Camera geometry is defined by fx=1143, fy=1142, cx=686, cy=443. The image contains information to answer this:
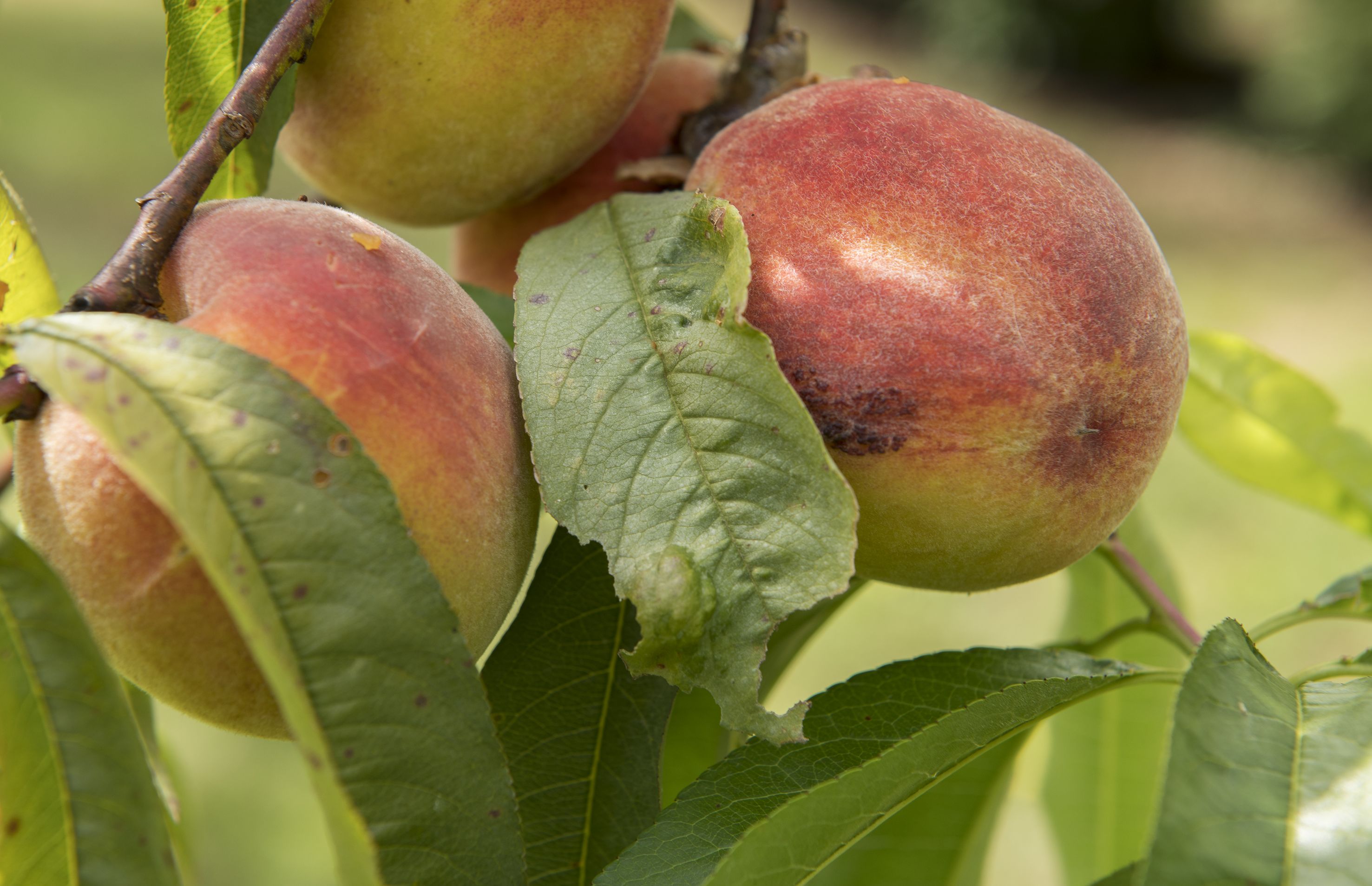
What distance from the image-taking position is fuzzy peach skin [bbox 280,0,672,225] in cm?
89

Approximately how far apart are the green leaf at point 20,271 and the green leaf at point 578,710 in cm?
41

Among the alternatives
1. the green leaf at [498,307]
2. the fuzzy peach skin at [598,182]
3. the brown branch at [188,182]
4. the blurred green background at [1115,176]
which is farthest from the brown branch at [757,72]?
the blurred green background at [1115,176]

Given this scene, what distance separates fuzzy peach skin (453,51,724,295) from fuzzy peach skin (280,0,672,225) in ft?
0.26

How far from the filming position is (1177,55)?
29.9 feet

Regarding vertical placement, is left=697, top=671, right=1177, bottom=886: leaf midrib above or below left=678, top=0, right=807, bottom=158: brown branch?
below

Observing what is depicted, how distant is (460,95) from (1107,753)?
1.11 metres

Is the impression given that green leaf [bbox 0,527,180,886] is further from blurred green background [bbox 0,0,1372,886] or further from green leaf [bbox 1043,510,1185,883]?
green leaf [bbox 1043,510,1185,883]

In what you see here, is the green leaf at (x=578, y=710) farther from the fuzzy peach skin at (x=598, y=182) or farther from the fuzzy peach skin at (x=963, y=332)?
the fuzzy peach skin at (x=598, y=182)

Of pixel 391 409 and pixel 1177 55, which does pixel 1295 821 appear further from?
pixel 1177 55

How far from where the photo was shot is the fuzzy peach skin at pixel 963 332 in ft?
2.52

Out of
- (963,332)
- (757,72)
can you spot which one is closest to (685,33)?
(757,72)

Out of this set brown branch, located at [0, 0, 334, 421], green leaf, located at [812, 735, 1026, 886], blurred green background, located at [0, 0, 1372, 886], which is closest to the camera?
brown branch, located at [0, 0, 334, 421]

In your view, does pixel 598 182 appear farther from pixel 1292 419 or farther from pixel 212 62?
pixel 1292 419

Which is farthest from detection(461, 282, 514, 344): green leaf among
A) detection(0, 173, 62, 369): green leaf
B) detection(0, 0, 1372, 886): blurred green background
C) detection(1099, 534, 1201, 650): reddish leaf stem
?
detection(1099, 534, 1201, 650): reddish leaf stem
